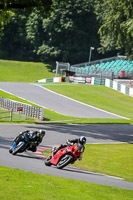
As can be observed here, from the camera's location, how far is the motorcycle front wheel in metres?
15.0

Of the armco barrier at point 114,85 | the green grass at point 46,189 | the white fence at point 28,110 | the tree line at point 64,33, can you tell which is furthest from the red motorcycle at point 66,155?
the tree line at point 64,33

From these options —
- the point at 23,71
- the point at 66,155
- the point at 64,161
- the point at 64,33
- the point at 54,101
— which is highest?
the point at 64,33

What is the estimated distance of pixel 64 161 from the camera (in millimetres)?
15234

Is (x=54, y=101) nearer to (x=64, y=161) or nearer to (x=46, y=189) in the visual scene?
(x=64, y=161)

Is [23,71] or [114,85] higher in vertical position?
[23,71]

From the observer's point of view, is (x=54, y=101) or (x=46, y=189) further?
(x=54, y=101)

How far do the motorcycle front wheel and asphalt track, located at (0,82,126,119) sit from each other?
2425 centimetres

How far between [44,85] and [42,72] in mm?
24611

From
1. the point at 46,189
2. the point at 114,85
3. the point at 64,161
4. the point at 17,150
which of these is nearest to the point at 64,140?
the point at 17,150

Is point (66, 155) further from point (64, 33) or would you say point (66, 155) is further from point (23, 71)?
point (64, 33)

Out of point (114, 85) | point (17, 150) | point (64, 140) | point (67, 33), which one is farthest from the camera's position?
point (67, 33)

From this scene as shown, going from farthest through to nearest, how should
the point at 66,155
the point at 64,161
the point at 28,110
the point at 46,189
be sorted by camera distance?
the point at 28,110 → the point at 64,161 → the point at 66,155 → the point at 46,189

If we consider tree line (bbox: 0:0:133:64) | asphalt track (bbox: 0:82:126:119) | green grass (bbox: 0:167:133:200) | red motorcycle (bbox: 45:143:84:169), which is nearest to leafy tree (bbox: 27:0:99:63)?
tree line (bbox: 0:0:133:64)

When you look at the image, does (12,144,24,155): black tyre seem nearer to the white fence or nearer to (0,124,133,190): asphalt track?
(0,124,133,190): asphalt track
